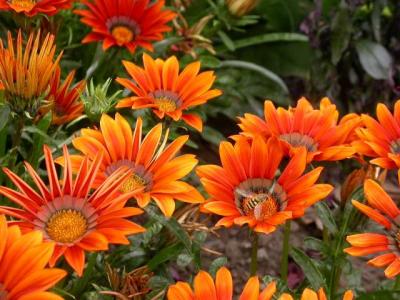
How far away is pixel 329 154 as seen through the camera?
134cm

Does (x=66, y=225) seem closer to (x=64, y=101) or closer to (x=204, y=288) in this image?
(x=204, y=288)

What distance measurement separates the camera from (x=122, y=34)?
192 centimetres

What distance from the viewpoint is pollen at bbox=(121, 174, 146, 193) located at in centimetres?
129

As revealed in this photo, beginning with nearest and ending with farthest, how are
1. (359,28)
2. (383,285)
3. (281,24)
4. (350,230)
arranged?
(350,230)
(383,285)
(359,28)
(281,24)

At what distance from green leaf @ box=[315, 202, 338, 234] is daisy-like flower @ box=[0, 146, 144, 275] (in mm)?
439

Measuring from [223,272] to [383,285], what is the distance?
564mm

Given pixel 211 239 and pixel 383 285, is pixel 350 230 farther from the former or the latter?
pixel 211 239

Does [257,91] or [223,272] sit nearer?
[223,272]

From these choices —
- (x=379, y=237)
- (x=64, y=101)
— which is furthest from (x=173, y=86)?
(x=379, y=237)

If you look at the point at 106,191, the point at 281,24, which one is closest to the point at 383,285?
the point at 106,191

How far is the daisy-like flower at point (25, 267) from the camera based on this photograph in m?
0.97

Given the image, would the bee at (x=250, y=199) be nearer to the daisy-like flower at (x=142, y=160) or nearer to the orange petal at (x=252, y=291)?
the daisy-like flower at (x=142, y=160)

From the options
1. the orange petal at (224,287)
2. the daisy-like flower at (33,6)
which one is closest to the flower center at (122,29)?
the daisy-like flower at (33,6)

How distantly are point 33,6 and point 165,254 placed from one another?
1.90 ft
